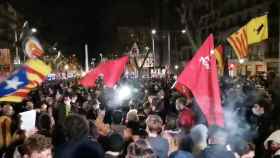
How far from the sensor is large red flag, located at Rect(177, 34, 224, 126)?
6.69m

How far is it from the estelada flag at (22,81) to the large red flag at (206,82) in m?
3.10

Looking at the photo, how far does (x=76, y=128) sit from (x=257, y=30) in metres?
13.7

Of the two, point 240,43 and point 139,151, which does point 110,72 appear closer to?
point 240,43

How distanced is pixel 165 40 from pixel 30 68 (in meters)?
79.5

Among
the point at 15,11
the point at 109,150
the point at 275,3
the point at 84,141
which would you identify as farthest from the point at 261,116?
the point at 15,11

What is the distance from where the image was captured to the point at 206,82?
7094mm

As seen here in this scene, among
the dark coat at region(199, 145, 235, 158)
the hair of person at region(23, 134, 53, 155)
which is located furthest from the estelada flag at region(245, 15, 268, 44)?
the hair of person at region(23, 134, 53, 155)

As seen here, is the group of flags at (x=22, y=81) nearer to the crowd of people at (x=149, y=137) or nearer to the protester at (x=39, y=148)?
A: the crowd of people at (x=149, y=137)

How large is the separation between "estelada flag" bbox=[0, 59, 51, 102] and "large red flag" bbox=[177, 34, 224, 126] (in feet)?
10.2

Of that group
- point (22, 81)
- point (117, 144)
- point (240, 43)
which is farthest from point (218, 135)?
point (240, 43)

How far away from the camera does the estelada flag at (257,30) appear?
59.0 feet

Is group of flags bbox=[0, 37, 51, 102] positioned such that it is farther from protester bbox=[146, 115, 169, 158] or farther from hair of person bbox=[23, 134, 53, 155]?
hair of person bbox=[23, 134, 53, 155]

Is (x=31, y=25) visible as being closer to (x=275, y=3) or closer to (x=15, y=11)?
(x=15, y=11)

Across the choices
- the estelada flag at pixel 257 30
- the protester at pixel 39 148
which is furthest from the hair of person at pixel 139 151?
the estelada flag at pixel 257 30
